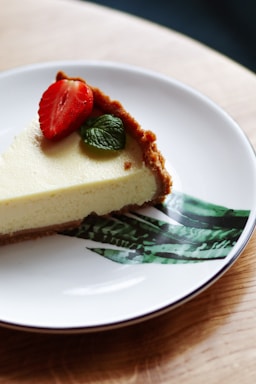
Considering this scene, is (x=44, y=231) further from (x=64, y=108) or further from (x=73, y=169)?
(x=64, y=108)

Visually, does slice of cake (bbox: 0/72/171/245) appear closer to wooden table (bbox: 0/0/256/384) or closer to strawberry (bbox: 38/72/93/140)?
strawberry (bbox: 38/72/93/140)

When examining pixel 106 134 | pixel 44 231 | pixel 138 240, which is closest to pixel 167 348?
pixel 138 240

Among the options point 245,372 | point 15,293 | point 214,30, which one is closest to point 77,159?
point 15,293

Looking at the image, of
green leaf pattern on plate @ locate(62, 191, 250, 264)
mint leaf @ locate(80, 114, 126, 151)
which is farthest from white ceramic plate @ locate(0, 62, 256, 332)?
mint leaf @ locate(80, 114, 126, 151)

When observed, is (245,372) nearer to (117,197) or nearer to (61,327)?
(61,327)

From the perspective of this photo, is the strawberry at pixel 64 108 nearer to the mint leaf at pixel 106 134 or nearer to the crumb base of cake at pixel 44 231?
the mint leaf at pixel 106 134

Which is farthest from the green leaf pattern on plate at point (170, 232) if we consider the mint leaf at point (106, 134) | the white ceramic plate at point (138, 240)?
the mint leaf at point (106, 134)
